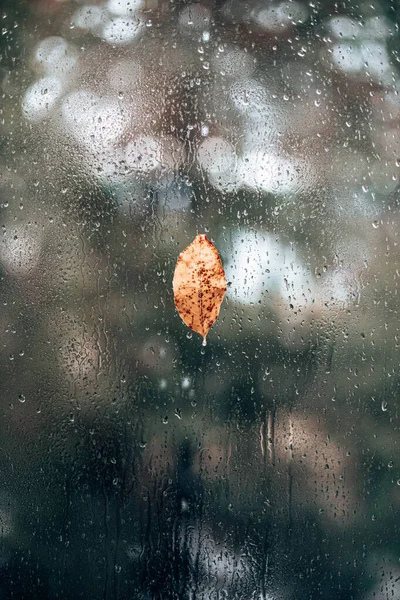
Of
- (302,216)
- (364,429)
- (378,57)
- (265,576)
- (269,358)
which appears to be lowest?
(265,576)

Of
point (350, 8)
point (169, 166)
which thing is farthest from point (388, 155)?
point (169, 166)

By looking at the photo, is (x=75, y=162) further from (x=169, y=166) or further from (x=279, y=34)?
(x=279, y=34)

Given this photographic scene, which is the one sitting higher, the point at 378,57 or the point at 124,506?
the point at 378,57
